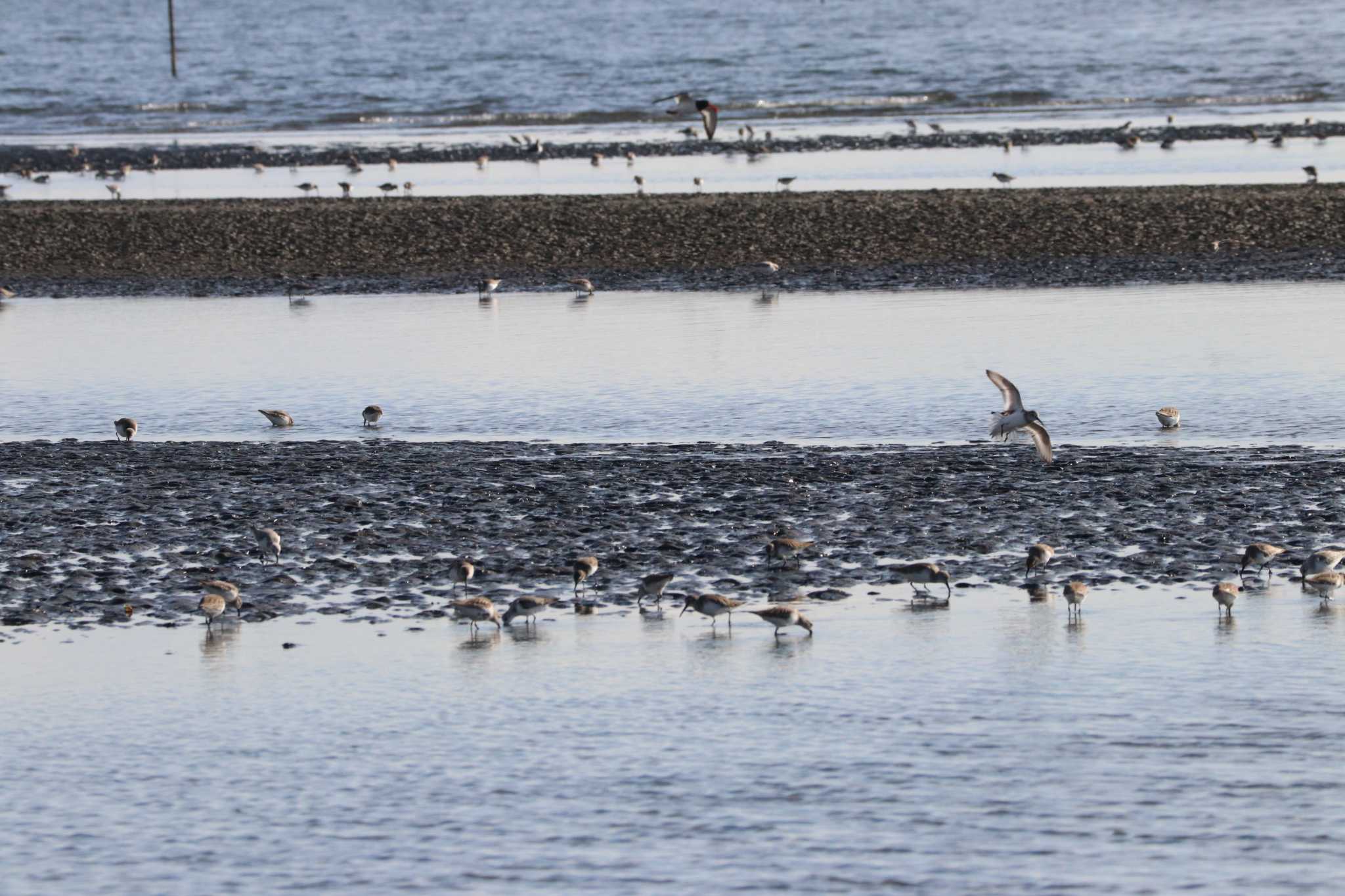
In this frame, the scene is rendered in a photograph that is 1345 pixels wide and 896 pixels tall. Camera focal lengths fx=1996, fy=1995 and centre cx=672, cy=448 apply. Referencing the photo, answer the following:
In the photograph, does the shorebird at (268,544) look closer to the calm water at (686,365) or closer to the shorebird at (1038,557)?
the calm water at (686,365)

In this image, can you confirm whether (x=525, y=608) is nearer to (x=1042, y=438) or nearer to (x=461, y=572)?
(x=461, y=572)

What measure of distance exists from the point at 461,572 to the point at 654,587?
4.51 ft

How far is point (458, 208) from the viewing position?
38.5 m

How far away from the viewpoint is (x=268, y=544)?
576 inches

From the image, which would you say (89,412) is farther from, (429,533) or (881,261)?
(881,261)

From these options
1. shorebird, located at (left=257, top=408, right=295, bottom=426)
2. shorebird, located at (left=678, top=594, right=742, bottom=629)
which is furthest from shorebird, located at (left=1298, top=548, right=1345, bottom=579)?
shorebird, located at (left=257, top=408, right=295, bottom=426)

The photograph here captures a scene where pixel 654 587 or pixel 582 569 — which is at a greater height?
pixel 582 569

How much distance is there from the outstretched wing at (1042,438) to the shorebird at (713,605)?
164 inches

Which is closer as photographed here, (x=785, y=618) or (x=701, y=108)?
(x=785, y=618)

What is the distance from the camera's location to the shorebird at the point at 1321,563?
1334cm

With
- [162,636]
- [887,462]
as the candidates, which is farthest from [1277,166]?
[162,636]

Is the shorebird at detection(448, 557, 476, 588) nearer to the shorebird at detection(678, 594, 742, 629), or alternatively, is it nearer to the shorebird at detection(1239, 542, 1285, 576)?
the shorebird at detection(678, 594, 742, 629)

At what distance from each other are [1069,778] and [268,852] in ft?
13.0

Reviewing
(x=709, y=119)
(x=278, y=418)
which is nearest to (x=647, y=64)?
(x=709, y=119)
